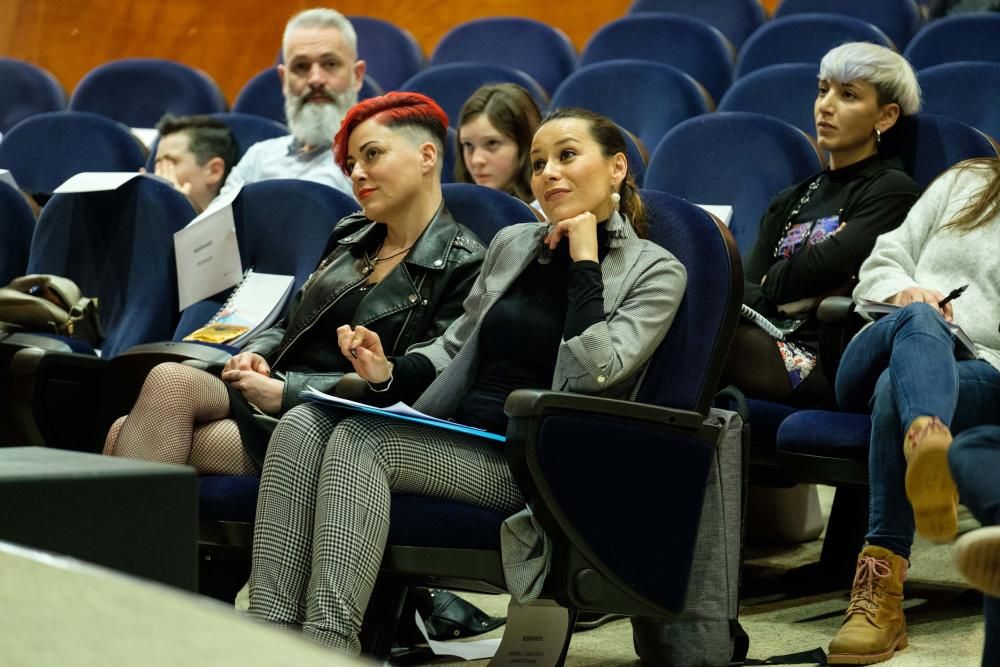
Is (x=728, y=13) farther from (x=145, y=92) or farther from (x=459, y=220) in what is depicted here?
(x=459, y=220)

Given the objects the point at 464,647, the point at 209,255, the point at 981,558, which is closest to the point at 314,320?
the point at 209,255

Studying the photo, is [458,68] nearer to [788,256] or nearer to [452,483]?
[788,256]

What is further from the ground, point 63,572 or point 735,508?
A: point 63,572

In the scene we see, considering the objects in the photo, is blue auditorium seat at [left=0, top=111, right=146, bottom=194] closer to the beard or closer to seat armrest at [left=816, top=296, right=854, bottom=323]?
the beard

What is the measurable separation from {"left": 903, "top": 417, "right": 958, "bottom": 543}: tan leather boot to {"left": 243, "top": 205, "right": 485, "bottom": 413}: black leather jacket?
2.46 feet

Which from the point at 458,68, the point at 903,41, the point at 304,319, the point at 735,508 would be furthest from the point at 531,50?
the point at 735,508

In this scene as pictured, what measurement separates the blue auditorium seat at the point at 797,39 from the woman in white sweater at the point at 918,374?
4.80ft

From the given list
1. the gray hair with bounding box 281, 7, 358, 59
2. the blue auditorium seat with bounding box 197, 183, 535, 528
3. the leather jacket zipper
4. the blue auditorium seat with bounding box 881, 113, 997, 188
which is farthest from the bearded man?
the blue auditorium seat with bounding box 881, 113, 997, 188

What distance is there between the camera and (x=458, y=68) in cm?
401

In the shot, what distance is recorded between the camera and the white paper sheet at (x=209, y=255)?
2.64m

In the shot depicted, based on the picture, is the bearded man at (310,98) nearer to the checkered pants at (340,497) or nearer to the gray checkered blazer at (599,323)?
the gray checkered blazer at (599,323)

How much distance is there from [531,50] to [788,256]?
214 cm

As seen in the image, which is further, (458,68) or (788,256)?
(458,68)

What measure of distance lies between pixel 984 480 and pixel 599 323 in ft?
2.14
